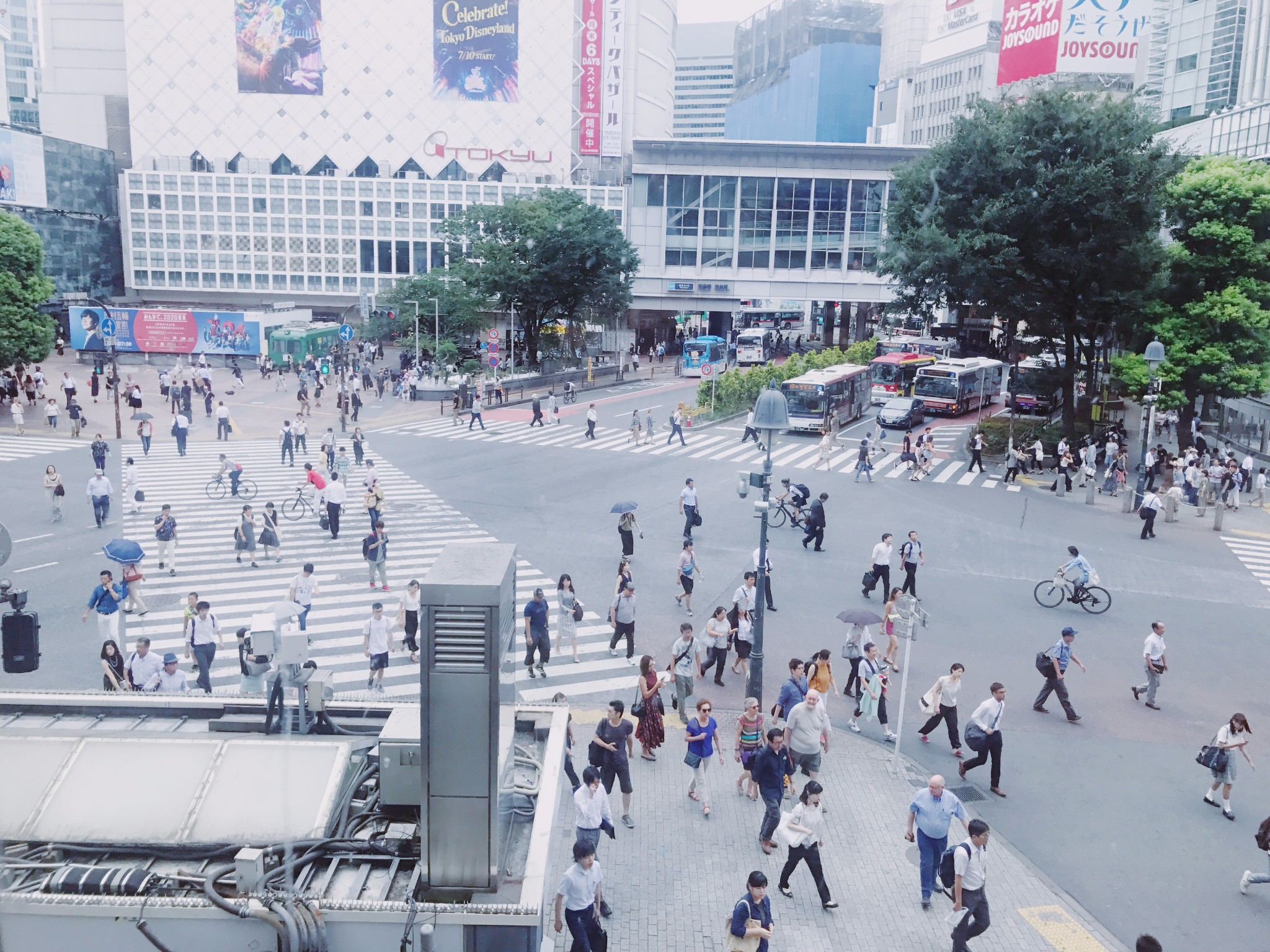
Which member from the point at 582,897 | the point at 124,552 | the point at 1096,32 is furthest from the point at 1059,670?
the point at 1096,32

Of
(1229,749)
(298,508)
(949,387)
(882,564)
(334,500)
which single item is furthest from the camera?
(949,387)

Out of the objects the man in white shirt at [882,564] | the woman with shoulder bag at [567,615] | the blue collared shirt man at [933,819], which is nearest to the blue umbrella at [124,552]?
the woman with shoulder bag at [567,615]

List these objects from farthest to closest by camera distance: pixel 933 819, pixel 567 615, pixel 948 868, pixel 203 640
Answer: pixel 567 615 → pixel 203 640 → pixel 933 819 → pixel 948 868

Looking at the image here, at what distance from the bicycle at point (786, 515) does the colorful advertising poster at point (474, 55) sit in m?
73.9

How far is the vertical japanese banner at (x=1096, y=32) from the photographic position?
71.1 m

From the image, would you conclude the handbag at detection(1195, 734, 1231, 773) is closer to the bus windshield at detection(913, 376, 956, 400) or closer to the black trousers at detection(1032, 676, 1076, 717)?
the black trousers at detection(1032, 676, 1076, 717)

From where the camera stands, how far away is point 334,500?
24.2 m

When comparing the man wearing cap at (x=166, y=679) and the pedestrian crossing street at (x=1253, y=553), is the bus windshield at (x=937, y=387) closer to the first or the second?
the pedestrian crossing street at (x=1253, y=553)

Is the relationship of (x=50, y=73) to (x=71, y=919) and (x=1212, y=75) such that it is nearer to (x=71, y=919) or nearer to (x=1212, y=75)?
(x=1212, y=75)

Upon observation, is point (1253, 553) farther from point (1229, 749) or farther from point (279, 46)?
point (279, 46)

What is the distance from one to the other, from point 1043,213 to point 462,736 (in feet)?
118

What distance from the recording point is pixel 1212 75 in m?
80.4

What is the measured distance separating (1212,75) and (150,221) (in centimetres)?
8691

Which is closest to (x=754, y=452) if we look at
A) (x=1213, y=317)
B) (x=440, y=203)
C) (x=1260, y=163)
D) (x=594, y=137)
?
(x=1213, y=317)
